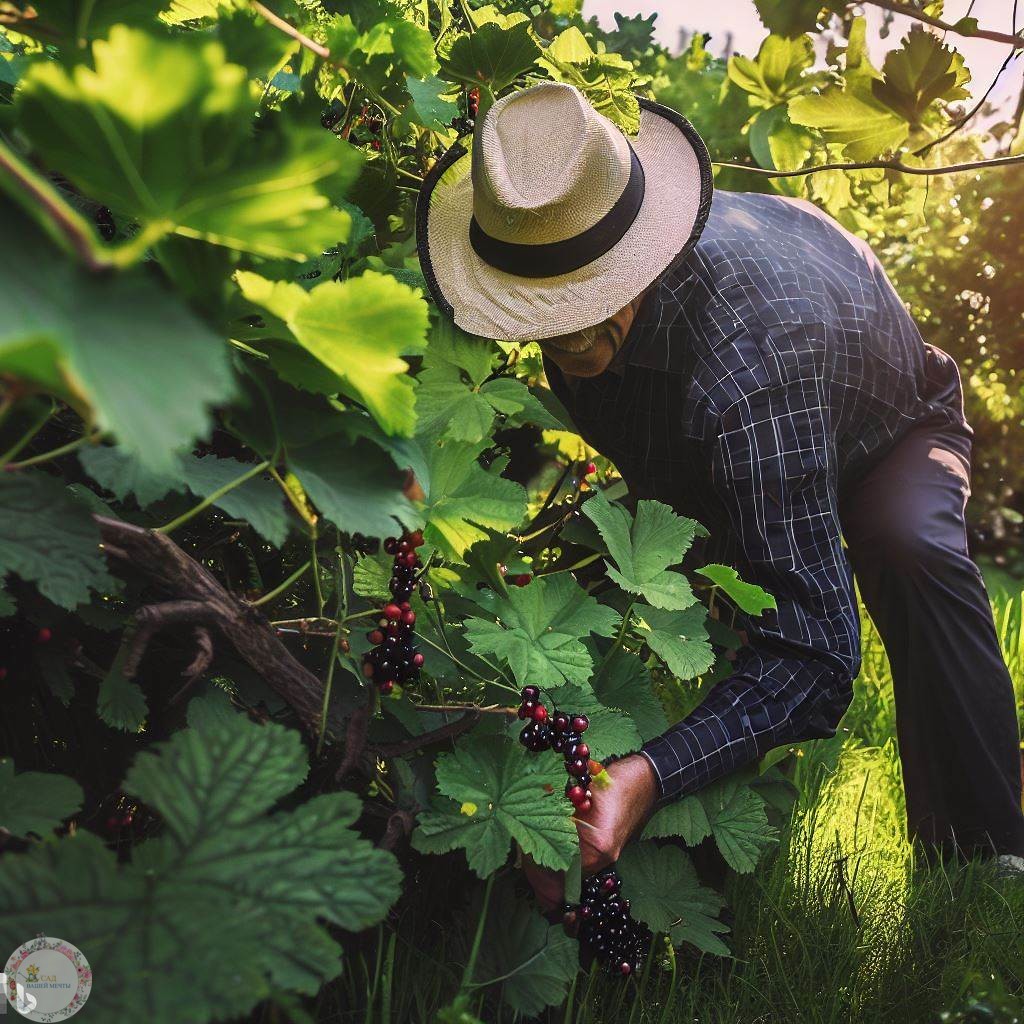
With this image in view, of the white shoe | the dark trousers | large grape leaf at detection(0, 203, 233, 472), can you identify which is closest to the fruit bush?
large grape leaf at detection(0, 203, 233, 472)

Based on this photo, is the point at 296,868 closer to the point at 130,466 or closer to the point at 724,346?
the point at 130,466

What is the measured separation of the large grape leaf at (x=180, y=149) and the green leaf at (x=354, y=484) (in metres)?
0.25

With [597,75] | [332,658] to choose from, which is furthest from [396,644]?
[597,75]

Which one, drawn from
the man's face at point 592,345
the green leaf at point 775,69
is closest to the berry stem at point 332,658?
the man's face at point 592,345

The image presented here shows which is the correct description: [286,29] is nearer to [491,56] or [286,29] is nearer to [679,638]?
[491,56]

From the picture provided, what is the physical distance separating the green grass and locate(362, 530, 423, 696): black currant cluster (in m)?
0.32

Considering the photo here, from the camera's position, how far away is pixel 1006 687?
2.09 meters

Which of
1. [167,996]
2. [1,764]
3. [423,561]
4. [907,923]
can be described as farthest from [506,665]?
[907,923]

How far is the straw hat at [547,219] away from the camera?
63.7 inches

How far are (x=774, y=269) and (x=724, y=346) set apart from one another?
229 mm

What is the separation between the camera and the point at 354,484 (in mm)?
886

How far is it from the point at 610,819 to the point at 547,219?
939mm

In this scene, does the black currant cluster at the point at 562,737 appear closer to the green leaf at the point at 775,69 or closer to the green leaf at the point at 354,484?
the green leaf at the point at 354,484
